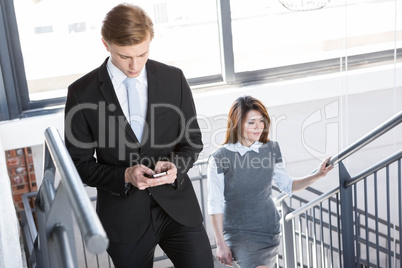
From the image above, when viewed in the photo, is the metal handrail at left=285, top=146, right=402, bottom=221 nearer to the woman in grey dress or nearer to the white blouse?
the woman in grey dress

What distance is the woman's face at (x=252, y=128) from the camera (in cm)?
296

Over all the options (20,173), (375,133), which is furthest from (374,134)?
(20,173)

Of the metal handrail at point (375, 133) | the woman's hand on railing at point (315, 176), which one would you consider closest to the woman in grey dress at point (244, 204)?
the woman's hand on railing at point (315, 176)

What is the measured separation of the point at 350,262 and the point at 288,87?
2.23 meters

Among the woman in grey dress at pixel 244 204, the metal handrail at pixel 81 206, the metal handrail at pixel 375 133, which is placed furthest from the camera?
the woman in grey dress at pixel 244 204

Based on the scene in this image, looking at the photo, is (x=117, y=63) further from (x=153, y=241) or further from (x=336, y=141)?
(x=336, y=141)

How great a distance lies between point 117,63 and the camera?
6.91 feet

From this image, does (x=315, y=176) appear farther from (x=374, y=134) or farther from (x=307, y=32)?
(x=307, y=32)

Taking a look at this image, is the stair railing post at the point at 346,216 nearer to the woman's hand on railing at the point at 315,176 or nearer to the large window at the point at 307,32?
the woman's hand on railing at the point at 315,176

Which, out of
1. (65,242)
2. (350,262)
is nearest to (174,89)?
(65,242)

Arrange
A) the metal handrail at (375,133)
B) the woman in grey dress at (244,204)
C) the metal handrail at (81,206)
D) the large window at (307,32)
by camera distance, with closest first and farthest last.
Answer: the metal handrail at (81,206) → the metal handrail at (375,133) → the woman in grey dress at (244,204) → the large window at (307,32)

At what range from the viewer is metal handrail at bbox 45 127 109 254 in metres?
0.73

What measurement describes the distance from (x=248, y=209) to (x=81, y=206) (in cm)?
212

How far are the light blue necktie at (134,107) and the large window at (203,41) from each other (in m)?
2.67
